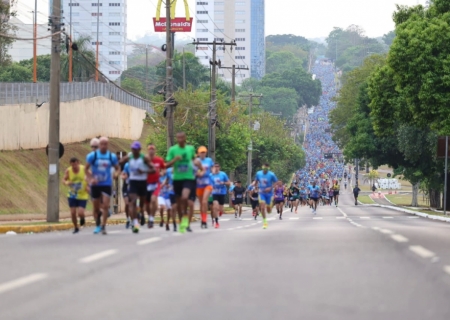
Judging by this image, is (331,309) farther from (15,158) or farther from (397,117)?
(397,117)

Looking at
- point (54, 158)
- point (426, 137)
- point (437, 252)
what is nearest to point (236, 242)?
point (437, 252)

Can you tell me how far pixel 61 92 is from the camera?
193 feet

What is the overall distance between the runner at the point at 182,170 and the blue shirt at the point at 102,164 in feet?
4.07

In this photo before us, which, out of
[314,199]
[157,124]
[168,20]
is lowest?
[314,199]

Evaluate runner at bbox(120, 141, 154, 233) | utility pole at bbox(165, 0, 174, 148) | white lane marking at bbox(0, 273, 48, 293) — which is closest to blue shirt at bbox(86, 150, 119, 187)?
runner at bbox(120, 141, 154, 233)

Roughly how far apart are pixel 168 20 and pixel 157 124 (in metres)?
23.8

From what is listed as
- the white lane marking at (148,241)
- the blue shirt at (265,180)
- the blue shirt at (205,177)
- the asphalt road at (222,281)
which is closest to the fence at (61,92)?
the blue shirt at (265,180)

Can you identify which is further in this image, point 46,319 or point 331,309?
point 331,309

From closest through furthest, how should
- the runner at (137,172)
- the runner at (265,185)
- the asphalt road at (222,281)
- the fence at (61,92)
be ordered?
the asphalt road at (222,281), the runner at (137,172), the runner at (265,185), the fence at (61,92)

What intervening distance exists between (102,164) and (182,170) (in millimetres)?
1849

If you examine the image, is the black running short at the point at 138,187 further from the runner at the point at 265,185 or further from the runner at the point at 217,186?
the runner at the point at 265,185

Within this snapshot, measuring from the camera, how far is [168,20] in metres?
46.1

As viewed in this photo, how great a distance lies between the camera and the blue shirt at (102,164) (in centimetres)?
2102

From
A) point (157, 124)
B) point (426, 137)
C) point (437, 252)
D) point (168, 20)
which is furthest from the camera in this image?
point (157, 124)
